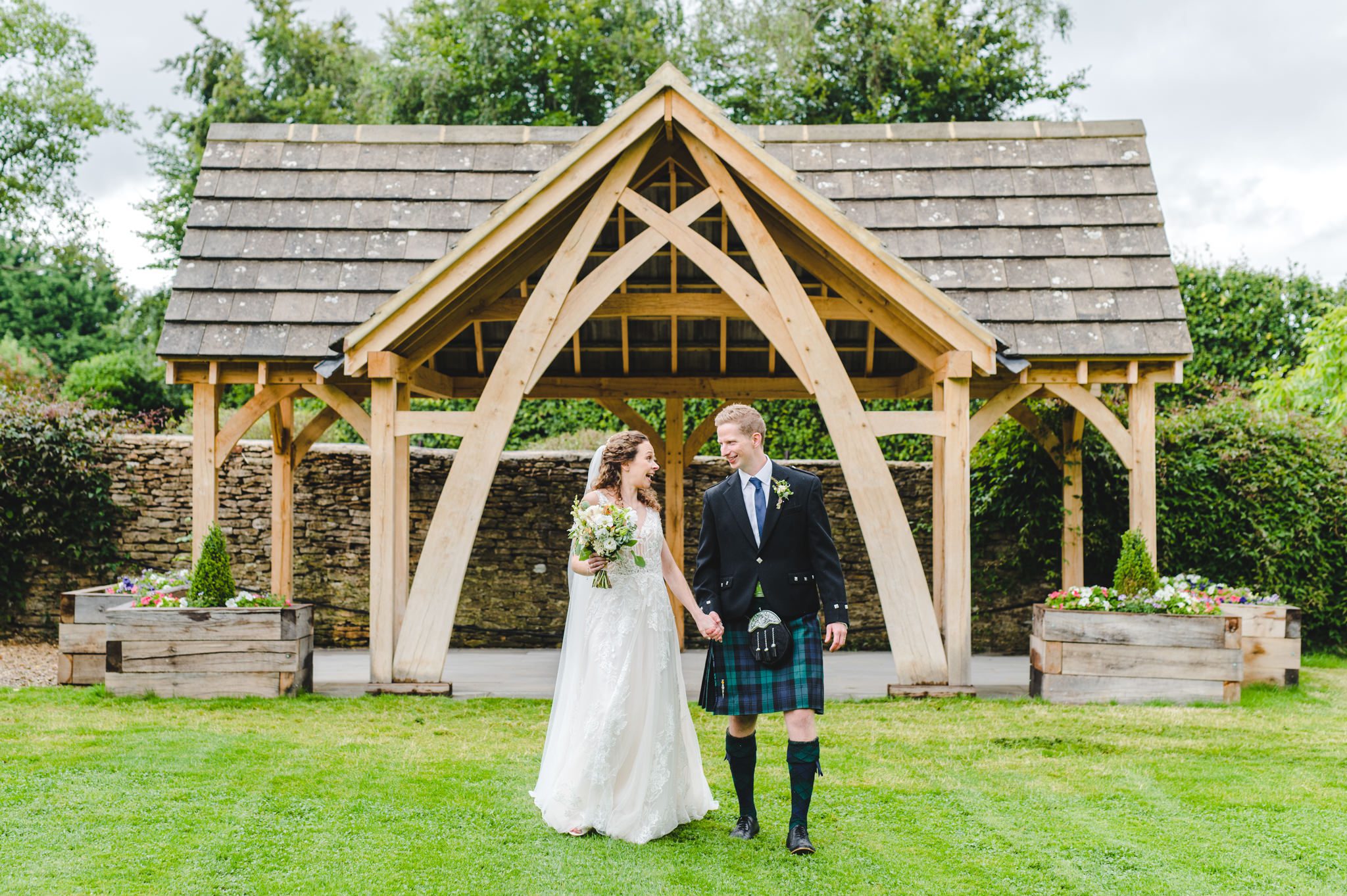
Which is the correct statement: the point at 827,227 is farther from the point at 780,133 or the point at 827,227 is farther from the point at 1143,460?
the point at 1143,460

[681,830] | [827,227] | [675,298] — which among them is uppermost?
[827,227]

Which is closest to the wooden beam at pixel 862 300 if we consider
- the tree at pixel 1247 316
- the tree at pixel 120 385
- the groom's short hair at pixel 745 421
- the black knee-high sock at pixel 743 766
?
the groom's short hair at pixel 745 421

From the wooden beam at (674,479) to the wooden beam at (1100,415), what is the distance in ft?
12.4

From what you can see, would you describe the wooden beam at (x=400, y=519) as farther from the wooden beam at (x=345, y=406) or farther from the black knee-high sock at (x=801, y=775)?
the black knee-high sock at (x=801, y=775)

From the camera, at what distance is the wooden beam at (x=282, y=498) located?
10.0 metres

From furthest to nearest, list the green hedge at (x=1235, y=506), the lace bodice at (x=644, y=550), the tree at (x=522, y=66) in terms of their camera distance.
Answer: the tree at (x=522, y=66), the green hedge at (x=1235, y=506), the lace bodice at (x=644, y=550)

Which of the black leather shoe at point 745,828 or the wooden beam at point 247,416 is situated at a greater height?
the wooden beam at point 247,416

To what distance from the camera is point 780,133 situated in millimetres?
10234

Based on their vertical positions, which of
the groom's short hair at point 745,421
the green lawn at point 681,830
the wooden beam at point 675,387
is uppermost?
the wooden beam at point 675,387

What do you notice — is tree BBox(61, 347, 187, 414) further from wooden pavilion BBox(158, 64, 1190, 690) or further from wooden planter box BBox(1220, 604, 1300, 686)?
wooden planter box BBox(1220, 604, 1300, 686)

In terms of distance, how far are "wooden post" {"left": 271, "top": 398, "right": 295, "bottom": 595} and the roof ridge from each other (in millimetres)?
2518

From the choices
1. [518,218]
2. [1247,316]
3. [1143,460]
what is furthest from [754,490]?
[1247,316]

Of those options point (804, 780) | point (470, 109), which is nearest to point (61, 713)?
point (804, 780)

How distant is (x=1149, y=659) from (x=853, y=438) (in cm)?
269
